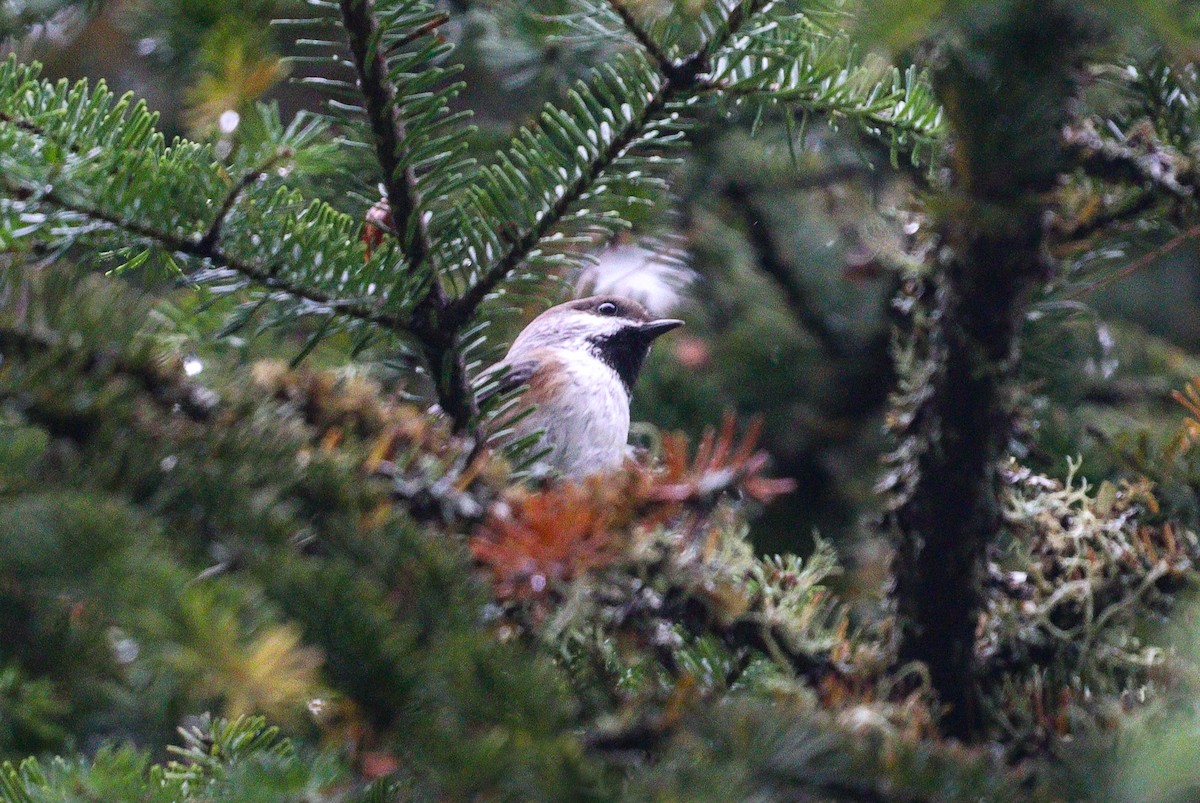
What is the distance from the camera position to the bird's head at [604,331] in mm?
4359

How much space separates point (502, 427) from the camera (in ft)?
7.31

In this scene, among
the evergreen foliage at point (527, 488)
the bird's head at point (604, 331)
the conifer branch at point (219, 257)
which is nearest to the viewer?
the evergreen foliage at point (527, 488)

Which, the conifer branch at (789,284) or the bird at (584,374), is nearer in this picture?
the bird at (584,374)

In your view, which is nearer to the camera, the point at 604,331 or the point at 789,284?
the point at 604,331

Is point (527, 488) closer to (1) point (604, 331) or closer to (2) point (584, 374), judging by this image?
(2) point (584, 374)

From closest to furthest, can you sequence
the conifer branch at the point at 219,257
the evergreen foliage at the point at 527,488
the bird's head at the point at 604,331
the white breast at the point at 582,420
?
the evergreen foliage at the point at 527,488 < the conifer branch at the point at 219,257 < the white breast at the point at 582,420 < the bird's head at the point at 604,331

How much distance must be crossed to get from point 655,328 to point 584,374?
52 centimetres

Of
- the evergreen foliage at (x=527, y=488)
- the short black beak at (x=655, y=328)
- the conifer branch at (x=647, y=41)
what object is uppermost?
the conifer branch at (x=647, y=41)

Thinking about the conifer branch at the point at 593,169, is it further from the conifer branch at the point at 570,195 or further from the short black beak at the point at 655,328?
the short black beak at the point at 655,328

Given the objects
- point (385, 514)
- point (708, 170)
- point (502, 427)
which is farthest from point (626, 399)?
point (385, 514)

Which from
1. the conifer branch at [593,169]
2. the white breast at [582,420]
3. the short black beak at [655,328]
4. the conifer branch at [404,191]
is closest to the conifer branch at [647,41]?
the conifer branch at [593,169]

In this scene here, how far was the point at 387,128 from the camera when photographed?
6.25 ft

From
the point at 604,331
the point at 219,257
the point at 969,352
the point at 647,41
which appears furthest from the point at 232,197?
the point at 604,331

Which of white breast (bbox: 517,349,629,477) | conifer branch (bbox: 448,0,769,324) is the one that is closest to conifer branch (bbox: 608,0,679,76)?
conifer branch (bbox: 448,0,769,324)
